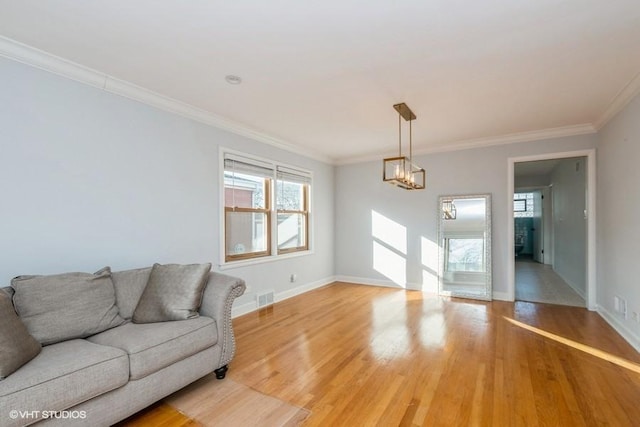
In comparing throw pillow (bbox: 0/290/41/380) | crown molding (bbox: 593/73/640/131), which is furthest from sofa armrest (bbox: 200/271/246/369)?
crown molding (bbox: 593/73/640/131)

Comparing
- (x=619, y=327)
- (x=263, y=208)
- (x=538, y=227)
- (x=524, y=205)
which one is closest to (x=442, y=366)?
(x=619, y=327)

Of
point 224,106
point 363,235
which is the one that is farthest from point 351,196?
point 224,106

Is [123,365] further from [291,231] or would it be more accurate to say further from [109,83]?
[291,231]

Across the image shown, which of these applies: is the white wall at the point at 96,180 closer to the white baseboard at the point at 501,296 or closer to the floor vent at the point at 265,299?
the floor vent at the point at 265,299

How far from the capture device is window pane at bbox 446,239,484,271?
Answer: 15.8 ft

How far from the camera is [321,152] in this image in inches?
219

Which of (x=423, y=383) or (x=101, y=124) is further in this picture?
(x=101, y=124)

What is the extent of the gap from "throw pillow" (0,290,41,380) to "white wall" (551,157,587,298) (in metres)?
6.21

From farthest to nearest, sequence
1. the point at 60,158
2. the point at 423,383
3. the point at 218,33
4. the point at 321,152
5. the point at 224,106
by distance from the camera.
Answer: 1. the point at 321,152
2. the point at 224,106
3. the point at 60,158
4. the point at 423,383
5. the point at 218,33

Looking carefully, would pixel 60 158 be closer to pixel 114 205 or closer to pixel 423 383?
pixel 114 205

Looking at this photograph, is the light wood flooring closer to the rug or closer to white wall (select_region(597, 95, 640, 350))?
the rug

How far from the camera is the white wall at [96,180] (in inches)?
89.5

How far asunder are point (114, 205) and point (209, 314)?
139 cm

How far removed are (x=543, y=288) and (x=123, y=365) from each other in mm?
6241
